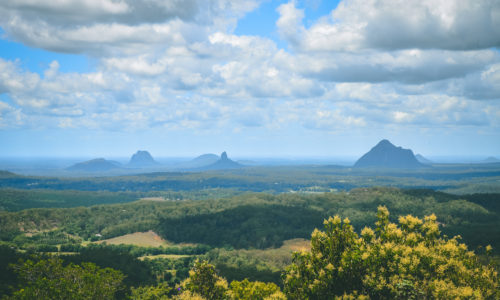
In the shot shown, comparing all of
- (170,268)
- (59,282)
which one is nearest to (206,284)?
(59,282)

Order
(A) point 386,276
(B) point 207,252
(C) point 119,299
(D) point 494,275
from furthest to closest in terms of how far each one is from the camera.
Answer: (B) point 207,252 < (C) point 119,299 < (D) point 494,275 < (A) point 386,276

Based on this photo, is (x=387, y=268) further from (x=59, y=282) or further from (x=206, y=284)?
(x=59, y=282)

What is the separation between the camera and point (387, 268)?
28625 millimetres

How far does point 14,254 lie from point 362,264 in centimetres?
12857

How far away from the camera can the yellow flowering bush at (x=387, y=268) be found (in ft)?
91.0

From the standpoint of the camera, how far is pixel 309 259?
103 ft

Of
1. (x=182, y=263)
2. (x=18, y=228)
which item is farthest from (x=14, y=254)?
(x=18, y=228)

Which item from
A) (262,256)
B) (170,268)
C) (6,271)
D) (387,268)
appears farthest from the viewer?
(262,256)

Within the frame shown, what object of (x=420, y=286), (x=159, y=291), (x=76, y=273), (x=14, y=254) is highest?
(x=420, y=286)

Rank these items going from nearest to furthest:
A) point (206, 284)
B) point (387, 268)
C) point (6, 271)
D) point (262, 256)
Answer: point (387, 268) → point (206, 284) → point (6, 271) → point (262, 256)

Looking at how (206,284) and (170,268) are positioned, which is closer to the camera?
(206,284)

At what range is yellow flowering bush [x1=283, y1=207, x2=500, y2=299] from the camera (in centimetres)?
2773

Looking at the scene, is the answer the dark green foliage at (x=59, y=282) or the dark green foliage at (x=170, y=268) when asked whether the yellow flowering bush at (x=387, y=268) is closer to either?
the dark green foliage at (x=59, y=282)

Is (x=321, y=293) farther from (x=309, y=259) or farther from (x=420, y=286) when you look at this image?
(x=420, y=286)
